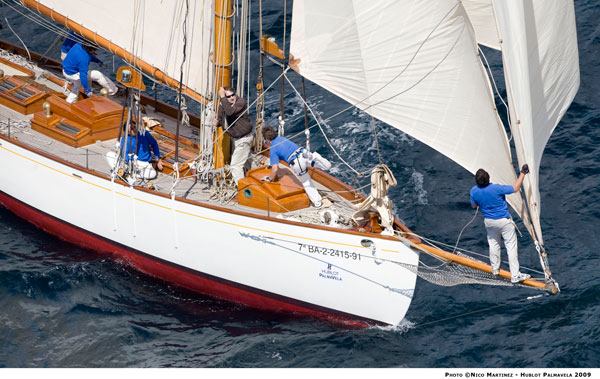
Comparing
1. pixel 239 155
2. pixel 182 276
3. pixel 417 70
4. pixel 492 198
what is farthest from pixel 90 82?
pixel 492 198

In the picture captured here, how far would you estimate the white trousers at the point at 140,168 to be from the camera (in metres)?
19.5

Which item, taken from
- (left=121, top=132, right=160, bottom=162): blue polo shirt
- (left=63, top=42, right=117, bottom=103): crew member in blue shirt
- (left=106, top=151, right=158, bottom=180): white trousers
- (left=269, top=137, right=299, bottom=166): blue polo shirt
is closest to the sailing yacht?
(left=106, top=151, right=158, bottom=180): white trousers

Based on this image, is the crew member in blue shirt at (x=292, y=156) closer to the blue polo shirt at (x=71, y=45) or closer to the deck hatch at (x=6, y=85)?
the blue polo shirt at (x=71, y=45)

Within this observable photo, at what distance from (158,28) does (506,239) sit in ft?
29.1

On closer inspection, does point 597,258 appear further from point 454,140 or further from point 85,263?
point 85,263

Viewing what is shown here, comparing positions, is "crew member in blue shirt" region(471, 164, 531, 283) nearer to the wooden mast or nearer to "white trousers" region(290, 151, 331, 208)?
"white trousers" region(290, 151, 331, 208)

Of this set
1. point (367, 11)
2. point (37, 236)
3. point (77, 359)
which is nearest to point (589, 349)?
point (367, 11)

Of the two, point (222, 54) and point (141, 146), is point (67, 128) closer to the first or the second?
point (141, 146)

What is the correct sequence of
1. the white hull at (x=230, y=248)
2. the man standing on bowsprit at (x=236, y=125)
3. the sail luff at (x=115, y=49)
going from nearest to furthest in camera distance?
the white hull at (x=230, y=248)
the man standing on bowsprit at (x=236, y=125)
the sail luff at (x=115, y=49)

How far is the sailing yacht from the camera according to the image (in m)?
15.5

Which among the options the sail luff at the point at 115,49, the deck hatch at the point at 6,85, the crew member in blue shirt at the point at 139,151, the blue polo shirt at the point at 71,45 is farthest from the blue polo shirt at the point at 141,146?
the deck hatch at the point at 6,85

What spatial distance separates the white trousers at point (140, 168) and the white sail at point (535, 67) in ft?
26.8

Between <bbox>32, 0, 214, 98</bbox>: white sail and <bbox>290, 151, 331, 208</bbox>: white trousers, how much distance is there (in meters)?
2.77

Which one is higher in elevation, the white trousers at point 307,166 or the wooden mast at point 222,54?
the wooden mast at point 222,54
